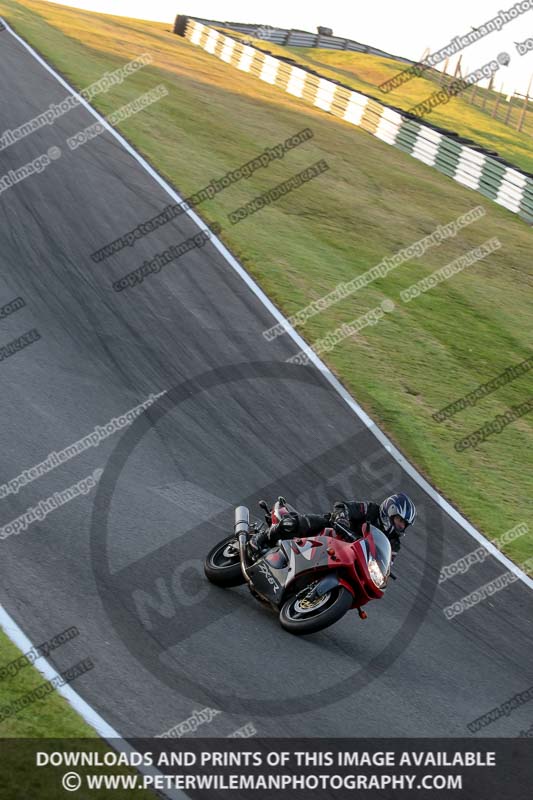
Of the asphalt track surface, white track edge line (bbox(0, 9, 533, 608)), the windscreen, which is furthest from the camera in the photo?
white track edge line (bbox(0, 9, 533, 608))

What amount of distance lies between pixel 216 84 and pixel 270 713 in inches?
1281

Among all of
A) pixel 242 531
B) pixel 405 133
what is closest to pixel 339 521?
pixel 242 531

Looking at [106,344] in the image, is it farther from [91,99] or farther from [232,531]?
[91,99]

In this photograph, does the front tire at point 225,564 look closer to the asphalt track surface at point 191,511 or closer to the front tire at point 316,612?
the asphalt track surface at point 191,511

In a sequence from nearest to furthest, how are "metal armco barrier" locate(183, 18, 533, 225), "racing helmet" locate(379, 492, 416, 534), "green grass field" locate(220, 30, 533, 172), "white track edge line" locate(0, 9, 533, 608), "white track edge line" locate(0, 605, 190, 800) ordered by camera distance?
"white track edge line" locate(0, 605, 190, 800)
"racing helmet" locate(379, 492, 416, 534)
"white track edge line" locate(0, 9, 533, 608)
"metal armco barrier" locate(183, 18, 533, 225)
"green grass field" locate(220, 30, 533, 172)

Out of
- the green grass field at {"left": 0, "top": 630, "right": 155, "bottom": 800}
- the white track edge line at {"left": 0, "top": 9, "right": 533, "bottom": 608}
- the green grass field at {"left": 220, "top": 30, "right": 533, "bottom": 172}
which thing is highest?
the green grass field at {"left": 0, "top": 630, "right": 155, "bottom": 800}

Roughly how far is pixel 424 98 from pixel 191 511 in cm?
4601

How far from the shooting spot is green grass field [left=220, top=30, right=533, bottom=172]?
1750 inches

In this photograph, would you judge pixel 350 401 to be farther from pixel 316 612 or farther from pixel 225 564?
pixel 316 612

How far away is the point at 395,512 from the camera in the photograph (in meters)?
8.48

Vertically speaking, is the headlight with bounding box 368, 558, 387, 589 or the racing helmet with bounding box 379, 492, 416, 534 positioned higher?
the racing helmet with bounding box 379, 492, 416, 534

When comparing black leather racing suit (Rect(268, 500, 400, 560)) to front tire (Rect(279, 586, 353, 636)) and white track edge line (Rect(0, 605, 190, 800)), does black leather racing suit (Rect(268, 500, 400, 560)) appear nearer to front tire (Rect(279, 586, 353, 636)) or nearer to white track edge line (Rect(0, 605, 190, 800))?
front tire (Rect(279, 586, 353, 636))

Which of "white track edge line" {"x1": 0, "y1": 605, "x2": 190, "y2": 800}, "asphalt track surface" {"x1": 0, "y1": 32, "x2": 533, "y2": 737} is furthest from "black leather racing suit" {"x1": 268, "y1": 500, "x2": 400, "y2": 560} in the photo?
"white track edge line" {"x1": 0, "y1": 605, "x2": 190, "y2": 800}

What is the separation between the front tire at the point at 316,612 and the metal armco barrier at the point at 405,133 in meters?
21.4
